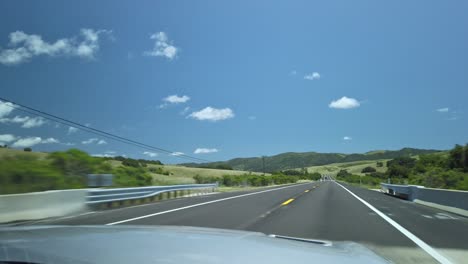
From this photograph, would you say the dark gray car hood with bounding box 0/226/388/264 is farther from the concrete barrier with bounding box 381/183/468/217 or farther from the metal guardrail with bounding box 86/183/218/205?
the concrete barrier with bounding box 381/183/468/217

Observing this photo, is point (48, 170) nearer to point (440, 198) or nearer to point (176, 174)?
point (440, 198)

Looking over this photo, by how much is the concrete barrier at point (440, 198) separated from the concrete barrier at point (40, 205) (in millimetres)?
14660

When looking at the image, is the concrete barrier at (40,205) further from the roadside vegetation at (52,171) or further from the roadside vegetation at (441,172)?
the roadside vegetation at (441,172)

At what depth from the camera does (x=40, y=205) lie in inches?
601

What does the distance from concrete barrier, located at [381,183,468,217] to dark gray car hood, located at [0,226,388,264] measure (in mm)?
15915

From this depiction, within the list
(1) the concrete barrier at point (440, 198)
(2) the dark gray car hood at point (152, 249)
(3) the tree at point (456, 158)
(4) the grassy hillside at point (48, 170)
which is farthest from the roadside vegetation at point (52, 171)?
Result: (3) the tree at point (456, 158)

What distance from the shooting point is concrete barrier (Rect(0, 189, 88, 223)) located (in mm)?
13781

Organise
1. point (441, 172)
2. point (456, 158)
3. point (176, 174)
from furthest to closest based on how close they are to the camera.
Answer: point (176, 174)
point (456, 158)
point (441, 172)

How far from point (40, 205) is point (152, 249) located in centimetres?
1375

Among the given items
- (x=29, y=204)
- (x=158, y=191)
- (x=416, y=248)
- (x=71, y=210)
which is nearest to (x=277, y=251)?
(x=416, y=248)

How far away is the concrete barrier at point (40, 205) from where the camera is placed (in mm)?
13781

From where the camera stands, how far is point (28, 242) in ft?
10.3

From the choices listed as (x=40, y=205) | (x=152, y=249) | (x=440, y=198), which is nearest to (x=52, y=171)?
(x=40, y=205)

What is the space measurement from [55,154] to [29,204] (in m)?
12.6
